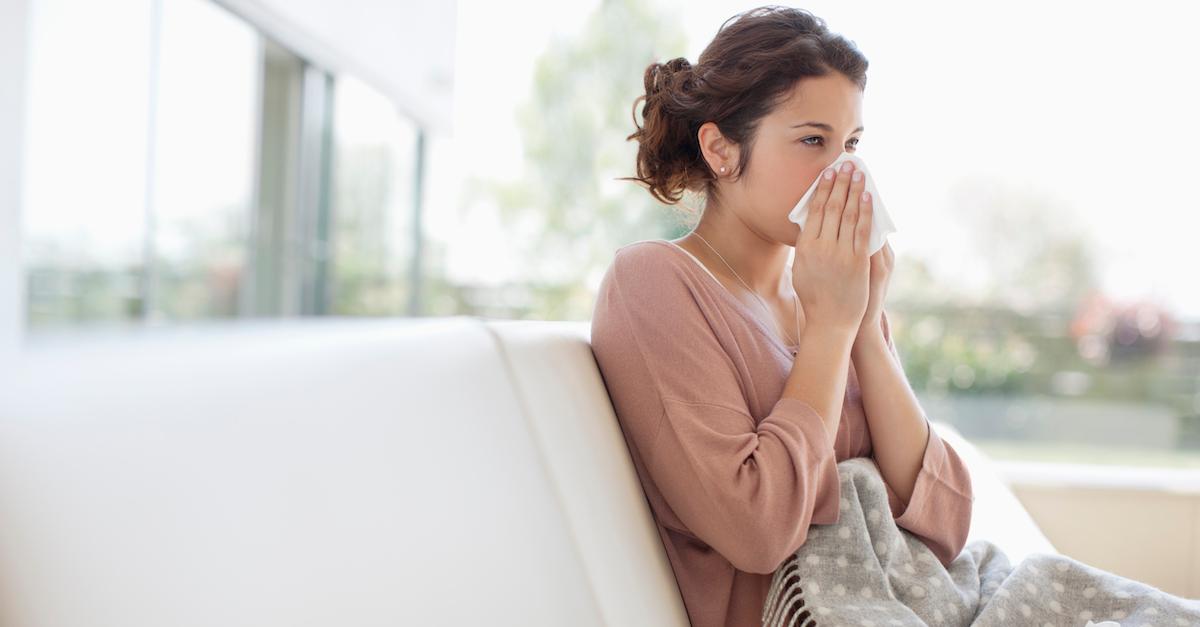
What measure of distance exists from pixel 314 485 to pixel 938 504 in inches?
37.3

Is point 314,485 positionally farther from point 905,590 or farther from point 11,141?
point 11,141

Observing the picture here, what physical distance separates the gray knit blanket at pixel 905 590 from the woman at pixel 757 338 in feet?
0.13

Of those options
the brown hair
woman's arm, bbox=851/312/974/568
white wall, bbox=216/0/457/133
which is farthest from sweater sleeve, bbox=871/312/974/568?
white wall, bbox=216/0/457/133

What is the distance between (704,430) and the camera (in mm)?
1118

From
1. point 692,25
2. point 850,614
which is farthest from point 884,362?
point 692,25

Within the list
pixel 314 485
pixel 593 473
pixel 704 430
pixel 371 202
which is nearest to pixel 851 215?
pixel 704 430

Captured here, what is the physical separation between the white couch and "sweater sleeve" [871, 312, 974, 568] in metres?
0.37

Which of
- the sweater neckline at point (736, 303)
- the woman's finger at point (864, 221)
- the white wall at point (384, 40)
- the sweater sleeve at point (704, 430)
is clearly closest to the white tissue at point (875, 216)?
the woman's finger at point (864, 221)

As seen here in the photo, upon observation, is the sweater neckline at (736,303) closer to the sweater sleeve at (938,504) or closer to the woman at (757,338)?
the woman at (757,338)

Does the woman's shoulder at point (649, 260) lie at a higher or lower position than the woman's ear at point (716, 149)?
lower

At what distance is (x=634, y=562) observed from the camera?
101cm

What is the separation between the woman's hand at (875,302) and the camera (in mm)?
1343

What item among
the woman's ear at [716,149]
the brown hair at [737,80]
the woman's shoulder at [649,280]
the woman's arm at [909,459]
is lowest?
the woman's arm at [909,459]

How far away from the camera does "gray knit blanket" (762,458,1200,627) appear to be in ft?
3.57
